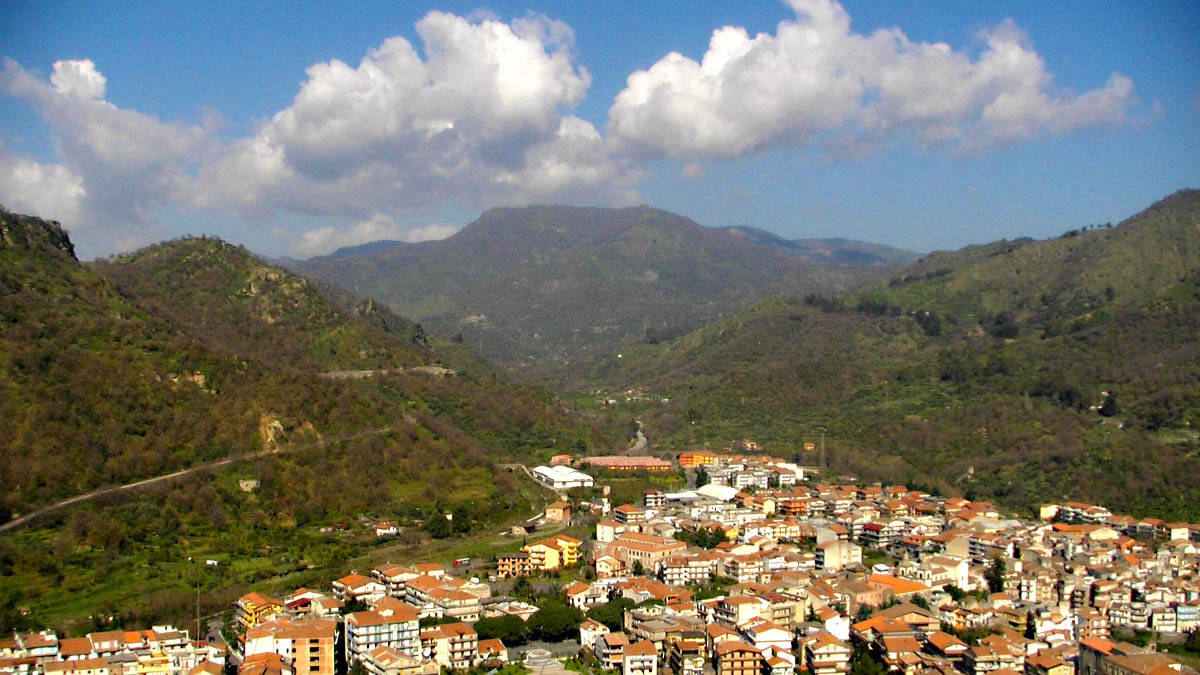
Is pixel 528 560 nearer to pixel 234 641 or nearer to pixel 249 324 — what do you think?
pixel 234 641

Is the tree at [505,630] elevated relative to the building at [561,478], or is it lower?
lower

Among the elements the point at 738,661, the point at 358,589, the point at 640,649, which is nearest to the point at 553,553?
the point at 358,589

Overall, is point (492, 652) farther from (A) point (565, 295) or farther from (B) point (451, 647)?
(A) point (565, 295)

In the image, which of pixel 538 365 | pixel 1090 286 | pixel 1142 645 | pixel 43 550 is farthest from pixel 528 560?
pixel 538 365

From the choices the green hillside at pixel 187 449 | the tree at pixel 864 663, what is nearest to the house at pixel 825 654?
the tree at pixel 864 663

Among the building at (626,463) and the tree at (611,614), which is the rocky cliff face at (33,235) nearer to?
the building at (626,463)

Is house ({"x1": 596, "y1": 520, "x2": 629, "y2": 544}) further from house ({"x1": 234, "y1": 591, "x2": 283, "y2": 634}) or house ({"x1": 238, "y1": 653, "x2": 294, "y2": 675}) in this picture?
house ({"x1": 238, "y1": 653, "x2": 294, "y2": 675})
